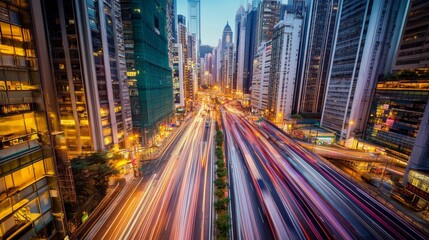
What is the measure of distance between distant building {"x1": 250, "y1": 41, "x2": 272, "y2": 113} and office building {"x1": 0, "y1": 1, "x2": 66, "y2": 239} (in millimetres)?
93284

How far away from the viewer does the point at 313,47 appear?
76.1 m

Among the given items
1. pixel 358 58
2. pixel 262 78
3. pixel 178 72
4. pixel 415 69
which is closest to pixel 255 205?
pixel 415 69

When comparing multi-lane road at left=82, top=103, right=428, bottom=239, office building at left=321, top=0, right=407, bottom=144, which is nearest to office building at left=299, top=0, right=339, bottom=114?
office building at left=321, top=0, right=407, bottom=144

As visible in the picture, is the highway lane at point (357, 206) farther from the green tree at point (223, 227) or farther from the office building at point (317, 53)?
the office building at point (317, 53)

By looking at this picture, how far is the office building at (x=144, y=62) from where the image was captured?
44219 millimetres

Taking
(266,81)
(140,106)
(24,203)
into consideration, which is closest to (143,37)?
(140,106)

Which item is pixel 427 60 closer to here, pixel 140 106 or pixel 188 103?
pixel 140 106

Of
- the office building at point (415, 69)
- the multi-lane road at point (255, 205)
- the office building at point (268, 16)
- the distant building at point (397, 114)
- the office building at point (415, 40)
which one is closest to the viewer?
the multi-lane road at point (255, 205)

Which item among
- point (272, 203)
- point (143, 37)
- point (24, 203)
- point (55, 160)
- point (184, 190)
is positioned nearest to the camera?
point (24, 203)

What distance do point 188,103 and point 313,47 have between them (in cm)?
8305

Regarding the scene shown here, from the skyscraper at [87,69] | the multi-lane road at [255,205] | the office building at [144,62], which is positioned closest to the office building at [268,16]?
the office building at [144,62]

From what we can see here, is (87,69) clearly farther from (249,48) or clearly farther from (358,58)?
(249,48)

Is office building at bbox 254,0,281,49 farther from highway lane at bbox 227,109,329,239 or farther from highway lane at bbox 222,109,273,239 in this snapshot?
highway lane at bbox 222,109,273,239

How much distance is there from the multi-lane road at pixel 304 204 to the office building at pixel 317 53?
2064 inches
